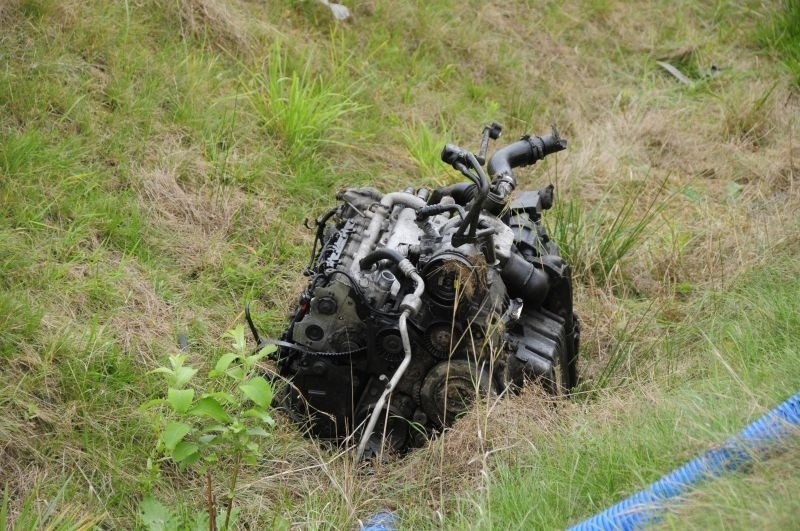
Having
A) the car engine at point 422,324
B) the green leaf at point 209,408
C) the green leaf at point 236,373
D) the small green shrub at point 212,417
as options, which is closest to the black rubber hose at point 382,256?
the car engine at point 422,324

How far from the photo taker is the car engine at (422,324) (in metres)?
3.53

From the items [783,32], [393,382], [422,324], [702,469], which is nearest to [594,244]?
[422,324]

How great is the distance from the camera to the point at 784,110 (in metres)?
6.72

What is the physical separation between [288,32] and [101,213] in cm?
230

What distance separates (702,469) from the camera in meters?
2.63

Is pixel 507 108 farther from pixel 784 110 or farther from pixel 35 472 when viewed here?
pixel 35 472

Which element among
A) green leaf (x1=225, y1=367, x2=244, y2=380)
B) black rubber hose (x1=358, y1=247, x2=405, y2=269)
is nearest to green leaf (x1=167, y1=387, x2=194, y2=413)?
green leaf (x1=225, y1=367, x2=244, y2=380)

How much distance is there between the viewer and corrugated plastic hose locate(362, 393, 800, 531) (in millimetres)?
2580

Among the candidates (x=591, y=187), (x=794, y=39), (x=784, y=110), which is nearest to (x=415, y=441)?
(x=591, y=187)

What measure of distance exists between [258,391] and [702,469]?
1.28 m

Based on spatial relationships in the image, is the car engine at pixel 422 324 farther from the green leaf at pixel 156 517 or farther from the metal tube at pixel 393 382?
the green leaf at pixel 156 517

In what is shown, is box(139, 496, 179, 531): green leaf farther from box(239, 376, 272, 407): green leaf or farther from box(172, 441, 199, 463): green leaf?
box(239, 376, 272, 407): green leaf

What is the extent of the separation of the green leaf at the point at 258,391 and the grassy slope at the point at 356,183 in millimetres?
627

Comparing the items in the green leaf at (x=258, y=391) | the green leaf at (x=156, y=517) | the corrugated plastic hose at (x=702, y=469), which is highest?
the corrugated plastic hose at (x=702, y=469)
